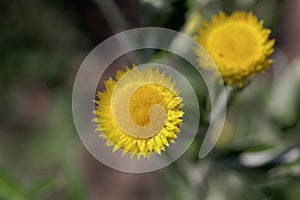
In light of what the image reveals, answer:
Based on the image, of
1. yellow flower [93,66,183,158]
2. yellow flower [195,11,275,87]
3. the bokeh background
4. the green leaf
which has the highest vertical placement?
the bokeh background

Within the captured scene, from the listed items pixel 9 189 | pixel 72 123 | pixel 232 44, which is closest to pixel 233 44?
pixel 232 44

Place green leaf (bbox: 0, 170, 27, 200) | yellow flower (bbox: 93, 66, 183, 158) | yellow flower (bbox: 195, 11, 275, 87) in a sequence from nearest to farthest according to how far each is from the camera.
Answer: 1. yellow flower (bbox: 93, 66, 183, 158)
2. yellow flower (bbox: 195, 11, 275, 87)
3. green leaf (bbox: 0, 170, 27, 200)

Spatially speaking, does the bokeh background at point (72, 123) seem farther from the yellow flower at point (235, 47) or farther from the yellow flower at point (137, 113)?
the yellow flower at point (137, 113)

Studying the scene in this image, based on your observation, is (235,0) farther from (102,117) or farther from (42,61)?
(42,61)

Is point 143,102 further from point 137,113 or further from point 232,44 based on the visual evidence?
point 232,44

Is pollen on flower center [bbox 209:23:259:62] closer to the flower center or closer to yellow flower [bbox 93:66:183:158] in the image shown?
the flower center

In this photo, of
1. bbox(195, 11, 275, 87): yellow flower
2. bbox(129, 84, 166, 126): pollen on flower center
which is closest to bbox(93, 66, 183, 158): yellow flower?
bbox(129, 84, 166, 126): pollen on flower center

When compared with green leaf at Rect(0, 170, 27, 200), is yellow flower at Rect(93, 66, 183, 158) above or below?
below
